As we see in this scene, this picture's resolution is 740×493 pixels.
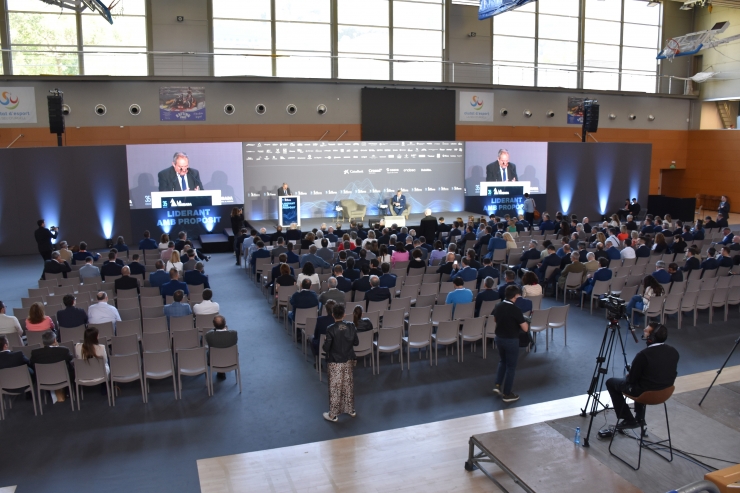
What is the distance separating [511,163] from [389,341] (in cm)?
1551

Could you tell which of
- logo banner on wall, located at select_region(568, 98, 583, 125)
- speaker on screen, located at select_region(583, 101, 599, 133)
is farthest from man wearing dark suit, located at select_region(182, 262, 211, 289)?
logo banner on wall, located at select_region(568, 98, 583, 125)

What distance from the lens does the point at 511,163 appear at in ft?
73.0

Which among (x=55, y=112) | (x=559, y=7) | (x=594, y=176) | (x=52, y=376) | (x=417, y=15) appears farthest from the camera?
(x=559, y=7)

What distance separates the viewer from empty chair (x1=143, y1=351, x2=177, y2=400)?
23.5 feet

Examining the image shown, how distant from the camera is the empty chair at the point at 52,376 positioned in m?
6.81

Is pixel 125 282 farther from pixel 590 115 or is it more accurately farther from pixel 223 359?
pixel 590 115

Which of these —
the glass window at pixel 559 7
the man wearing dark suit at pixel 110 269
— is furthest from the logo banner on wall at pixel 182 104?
the glass window at pixel 559 7

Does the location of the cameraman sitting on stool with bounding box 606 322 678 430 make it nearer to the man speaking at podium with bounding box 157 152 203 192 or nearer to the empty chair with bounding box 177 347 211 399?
the empty chair with bounding box 177 347 211 399

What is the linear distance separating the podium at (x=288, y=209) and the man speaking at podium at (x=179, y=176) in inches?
102

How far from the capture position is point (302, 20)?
2125 cm

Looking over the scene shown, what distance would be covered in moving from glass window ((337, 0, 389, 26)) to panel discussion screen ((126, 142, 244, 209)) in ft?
21.2

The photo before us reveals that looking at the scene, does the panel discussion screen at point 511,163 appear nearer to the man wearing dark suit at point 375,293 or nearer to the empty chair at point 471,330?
the man wearing dark suit at point 375,293

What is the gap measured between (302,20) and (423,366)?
16.2 meters

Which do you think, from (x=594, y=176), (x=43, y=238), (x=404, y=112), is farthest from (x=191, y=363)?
(x=594, y=176)
